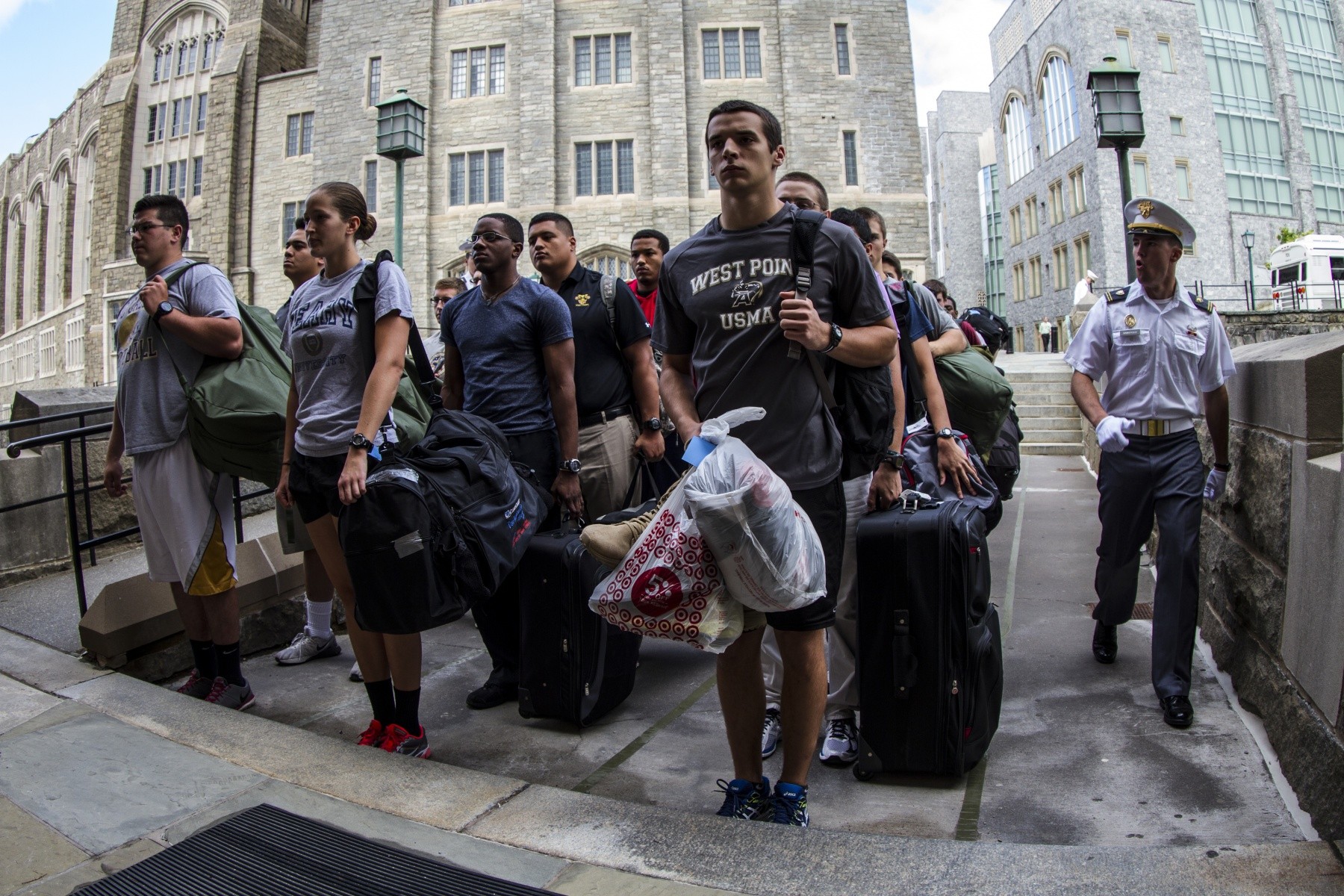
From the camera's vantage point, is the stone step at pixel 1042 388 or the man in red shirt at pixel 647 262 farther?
the stone step at pixel 1042 388

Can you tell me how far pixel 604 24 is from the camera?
33094 millimetres

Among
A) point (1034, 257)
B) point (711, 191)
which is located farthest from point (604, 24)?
point (1034, 257)

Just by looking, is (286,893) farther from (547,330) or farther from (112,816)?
(547,330)

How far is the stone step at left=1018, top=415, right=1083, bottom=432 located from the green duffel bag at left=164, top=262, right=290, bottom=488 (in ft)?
40.4

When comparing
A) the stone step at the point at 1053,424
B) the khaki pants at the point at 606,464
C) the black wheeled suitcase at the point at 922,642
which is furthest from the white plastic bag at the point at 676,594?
the stone step at the point at 1053,424

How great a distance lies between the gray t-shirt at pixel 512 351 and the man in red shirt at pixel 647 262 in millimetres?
1736

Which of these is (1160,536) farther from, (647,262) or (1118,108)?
(1118,108)

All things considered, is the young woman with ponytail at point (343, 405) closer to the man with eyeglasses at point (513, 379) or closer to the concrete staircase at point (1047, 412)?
the man with eyeglasses at point (513, 379)

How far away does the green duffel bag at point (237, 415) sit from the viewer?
3.72 m

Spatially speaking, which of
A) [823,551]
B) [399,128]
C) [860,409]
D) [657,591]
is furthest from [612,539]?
[399,128]

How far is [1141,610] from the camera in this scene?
4.84 metres

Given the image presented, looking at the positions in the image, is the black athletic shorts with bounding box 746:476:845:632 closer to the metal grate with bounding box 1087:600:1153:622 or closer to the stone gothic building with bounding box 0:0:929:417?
the metal grate with bounding box 1087:600:1153:622

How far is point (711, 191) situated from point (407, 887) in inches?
1268

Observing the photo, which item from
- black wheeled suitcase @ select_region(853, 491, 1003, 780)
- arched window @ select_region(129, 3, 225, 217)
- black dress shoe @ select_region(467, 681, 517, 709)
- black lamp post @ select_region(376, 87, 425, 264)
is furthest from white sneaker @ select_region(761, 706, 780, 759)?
arched window @ select_region(129, 3, 225, 217)
